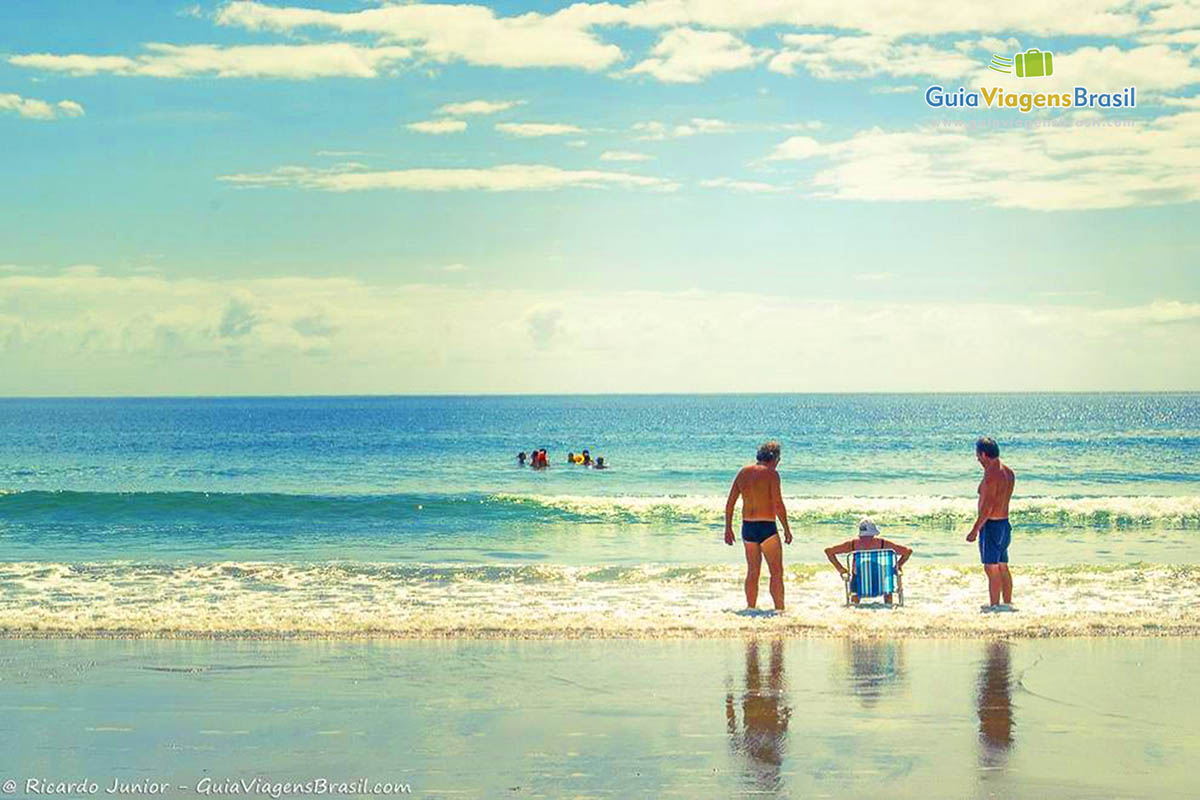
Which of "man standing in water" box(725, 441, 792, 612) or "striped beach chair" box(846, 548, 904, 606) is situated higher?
"man standing in water" box(725, 441, 792, 612)

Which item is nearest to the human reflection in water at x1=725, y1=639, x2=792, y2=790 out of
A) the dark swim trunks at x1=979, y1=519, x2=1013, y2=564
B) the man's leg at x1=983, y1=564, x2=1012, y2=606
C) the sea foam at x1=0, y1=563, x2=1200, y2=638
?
the sea foam at x1=0, y1=563, x2=1200, y2=638

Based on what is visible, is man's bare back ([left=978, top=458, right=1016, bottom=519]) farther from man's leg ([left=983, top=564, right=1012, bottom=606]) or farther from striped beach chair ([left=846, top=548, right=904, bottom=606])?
striped beach chair ([left=846, top=548, right=904, bottom=606])

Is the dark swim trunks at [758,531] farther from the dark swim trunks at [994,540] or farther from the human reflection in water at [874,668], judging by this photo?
the dark swim trunks at [994,540]

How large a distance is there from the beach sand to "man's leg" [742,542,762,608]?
4.76 feet

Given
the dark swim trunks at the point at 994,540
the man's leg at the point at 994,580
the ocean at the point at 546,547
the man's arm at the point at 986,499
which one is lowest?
the ocean at the point at 546,547

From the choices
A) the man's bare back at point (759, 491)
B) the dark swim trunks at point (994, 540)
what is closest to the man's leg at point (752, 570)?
Answer: the man's bare back at point (759, 491)

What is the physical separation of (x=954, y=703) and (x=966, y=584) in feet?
23.3

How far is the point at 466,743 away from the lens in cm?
768

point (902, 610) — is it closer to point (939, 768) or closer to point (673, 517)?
point (939, 768)

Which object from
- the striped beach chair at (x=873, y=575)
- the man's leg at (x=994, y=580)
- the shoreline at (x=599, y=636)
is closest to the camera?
the shoreline at (x=599, y=636)

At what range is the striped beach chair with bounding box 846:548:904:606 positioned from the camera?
1309 centimetres

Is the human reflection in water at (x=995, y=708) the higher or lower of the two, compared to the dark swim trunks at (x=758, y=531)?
lower

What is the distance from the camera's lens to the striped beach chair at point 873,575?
43.0 ft

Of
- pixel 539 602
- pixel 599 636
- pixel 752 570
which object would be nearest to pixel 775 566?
pixel 752 570
